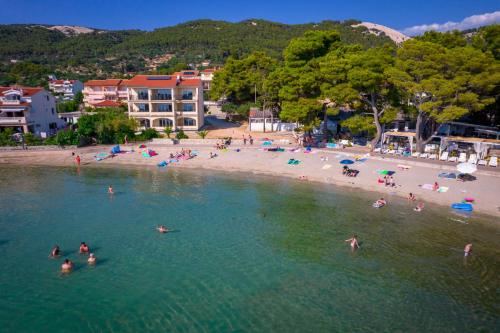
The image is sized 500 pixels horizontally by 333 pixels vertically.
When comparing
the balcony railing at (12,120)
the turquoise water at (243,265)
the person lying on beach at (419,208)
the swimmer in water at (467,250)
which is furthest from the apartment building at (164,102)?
the swimmer in water at (467,250)

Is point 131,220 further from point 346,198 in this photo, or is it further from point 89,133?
point 89,133

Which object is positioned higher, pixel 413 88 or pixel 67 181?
pixel 413 88

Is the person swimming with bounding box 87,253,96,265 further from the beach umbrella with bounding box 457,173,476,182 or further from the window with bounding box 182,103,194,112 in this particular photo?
the window with bounding box 182,103,194,112

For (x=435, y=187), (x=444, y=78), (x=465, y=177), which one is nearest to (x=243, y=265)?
(x=435, y=187)

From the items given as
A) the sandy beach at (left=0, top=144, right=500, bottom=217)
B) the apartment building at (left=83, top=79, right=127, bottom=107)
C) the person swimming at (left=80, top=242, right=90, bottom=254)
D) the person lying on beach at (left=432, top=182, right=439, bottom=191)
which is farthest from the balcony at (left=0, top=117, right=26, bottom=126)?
the person lying on beach at (left=432, top=182, right=439, bottom=191)

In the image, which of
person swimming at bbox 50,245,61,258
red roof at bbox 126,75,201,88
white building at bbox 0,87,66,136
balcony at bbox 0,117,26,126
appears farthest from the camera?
red roof at bbox 126,75,201,88

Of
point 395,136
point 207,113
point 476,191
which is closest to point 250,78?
point 207,113
